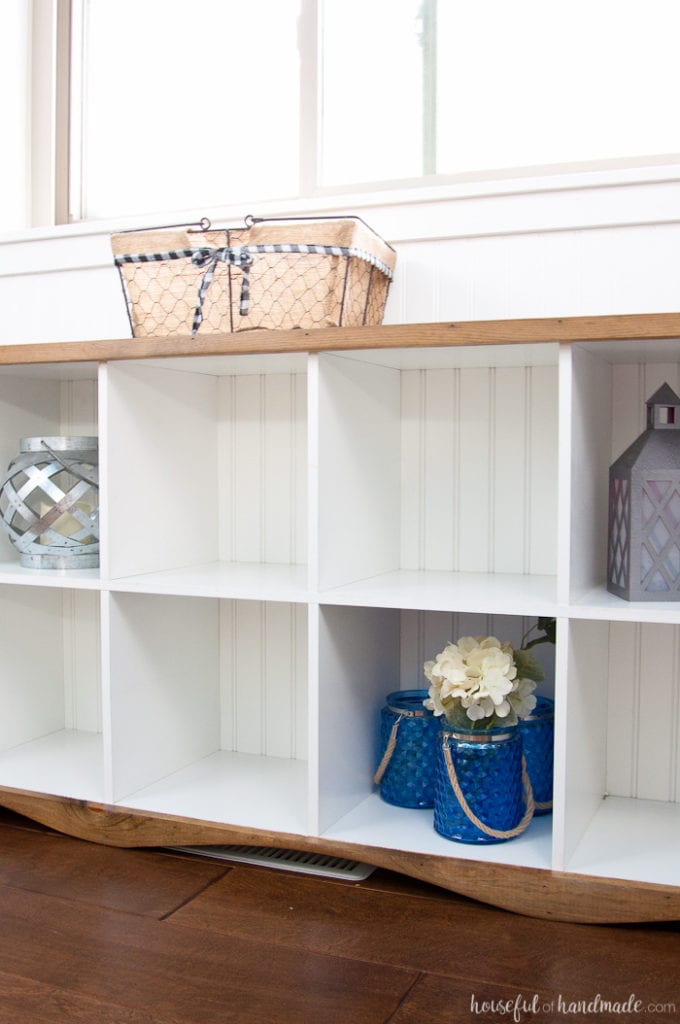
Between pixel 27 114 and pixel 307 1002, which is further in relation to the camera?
pixel 27 114

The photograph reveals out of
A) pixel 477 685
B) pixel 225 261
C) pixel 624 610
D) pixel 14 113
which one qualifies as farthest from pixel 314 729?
pixel 14 113

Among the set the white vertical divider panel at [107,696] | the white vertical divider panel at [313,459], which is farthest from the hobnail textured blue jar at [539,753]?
the white vertical divider panel at [107,696]

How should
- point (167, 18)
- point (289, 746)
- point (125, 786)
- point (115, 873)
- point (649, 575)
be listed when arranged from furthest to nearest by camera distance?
point (167, 18)
point (289, 746)
point (125, 786)
point (115, 873)
point (649, 575)

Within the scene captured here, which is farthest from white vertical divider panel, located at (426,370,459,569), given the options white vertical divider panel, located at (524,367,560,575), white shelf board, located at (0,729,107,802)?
white shelf board, located at (0,729,107,802)

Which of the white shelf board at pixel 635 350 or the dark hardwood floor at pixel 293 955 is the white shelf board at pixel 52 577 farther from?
the white shelf board at pixel 635 350

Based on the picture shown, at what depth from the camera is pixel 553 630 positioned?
1.49 meters

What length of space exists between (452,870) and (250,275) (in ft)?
2.78

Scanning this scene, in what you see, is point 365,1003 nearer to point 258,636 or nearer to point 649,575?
point 649,575

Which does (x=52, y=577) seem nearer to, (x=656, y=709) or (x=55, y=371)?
(x=55, y=371)

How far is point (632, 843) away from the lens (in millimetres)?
1337

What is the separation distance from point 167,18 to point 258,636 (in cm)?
123

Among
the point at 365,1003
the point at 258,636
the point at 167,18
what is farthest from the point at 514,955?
the point at 167,18

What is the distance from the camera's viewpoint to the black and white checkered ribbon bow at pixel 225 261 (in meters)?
1.41

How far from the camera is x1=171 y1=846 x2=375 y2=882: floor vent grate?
140 centimetres
